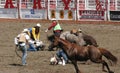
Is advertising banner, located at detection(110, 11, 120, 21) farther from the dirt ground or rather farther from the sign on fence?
the dirt ground

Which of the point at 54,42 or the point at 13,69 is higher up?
the point at 54,42

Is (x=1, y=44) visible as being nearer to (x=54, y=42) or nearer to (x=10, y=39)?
(x=10, y=39)

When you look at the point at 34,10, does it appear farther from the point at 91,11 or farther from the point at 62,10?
the point at 91,11

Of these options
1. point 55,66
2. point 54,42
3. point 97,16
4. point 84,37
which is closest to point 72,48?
point 54,42

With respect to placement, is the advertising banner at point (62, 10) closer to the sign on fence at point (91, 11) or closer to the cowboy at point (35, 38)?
the sign on fence at point (91, 11)

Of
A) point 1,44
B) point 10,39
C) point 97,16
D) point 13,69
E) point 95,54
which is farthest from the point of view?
point 97,16

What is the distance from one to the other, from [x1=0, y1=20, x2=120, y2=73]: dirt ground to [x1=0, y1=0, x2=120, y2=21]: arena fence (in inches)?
42.2

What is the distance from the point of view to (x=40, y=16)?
125ft

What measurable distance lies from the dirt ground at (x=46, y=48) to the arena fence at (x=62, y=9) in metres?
1.07

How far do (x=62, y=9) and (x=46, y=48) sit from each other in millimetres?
13010

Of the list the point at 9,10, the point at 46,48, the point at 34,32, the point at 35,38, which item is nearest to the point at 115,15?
the point at 9,10

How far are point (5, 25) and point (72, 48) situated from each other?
720 inches

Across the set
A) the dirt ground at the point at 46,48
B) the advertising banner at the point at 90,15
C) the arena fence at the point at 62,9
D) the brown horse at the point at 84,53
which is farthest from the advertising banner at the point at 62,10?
the brown horse at the point at 84,53

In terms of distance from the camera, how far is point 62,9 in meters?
38.3
